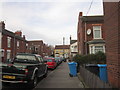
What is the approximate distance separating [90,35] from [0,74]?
15984 mm

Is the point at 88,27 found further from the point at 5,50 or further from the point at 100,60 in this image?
the point at 5,50

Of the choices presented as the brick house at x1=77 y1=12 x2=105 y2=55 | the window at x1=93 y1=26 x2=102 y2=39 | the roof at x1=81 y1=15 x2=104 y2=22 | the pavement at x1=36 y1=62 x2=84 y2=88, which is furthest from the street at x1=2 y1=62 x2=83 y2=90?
the roof at x1=81 y1=15 x2=104 y2=22

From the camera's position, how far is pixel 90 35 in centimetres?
2044

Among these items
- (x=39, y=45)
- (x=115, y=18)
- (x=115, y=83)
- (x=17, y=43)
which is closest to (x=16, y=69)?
(x=115, y=83)

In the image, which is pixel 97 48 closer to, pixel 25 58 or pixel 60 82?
pixel 60 82

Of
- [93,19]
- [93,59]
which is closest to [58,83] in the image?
[93,59]

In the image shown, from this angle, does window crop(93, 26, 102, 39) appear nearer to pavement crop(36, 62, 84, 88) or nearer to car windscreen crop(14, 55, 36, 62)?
pavement crop(36, 62, 84, 88)

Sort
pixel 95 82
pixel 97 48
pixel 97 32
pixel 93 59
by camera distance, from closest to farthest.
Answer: pixel 95 82 < pixel 93 59 < pixel 97 48 < pixel 97 32

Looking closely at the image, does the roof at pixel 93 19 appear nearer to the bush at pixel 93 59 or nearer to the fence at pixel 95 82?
the bush at pixel 93 59

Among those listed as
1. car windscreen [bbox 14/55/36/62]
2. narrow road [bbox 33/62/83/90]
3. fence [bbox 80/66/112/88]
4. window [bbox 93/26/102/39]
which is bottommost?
narrow road [bbox 33/62/83/90]

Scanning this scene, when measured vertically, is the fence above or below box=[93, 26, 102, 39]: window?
below

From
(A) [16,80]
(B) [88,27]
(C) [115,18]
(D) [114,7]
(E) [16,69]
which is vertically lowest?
(A) [16,80]

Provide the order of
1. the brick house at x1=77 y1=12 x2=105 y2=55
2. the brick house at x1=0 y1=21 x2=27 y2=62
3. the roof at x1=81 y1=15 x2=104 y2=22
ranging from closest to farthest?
the brick house at x1=77 y1=12 x2=105 y2=55 < the roof at x1=81 y1=15 x2=104 y2=22 < the brick house at x1=0 y1=21 x2=27 y2=62

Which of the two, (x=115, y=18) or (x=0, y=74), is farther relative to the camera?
(x=0, y=74)
